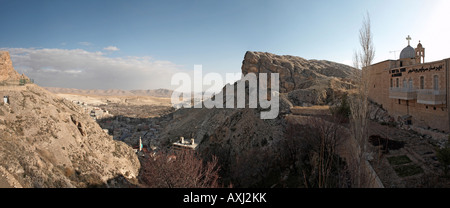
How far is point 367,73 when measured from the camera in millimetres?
7098

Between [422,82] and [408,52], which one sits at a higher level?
[408,52]

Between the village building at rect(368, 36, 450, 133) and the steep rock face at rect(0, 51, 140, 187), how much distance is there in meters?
15.9

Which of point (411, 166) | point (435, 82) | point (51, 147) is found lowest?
point (411, 166)

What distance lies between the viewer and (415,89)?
16.2 metres

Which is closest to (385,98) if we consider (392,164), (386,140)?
(386,140)

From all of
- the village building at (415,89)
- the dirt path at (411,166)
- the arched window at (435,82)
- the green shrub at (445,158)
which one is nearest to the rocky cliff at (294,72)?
the village building at (415,89)

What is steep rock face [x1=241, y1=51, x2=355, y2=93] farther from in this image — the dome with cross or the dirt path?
the dirt path

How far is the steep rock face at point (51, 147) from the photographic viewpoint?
917cm

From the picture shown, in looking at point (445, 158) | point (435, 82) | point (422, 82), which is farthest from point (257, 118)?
point (445, 158)

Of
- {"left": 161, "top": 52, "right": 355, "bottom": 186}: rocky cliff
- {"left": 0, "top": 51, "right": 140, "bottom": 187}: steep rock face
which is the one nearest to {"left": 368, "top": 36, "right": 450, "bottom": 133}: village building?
{"left": 161, "top": 52, "right": 355, "bottom": 186}: rocky cliff

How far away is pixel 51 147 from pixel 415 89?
24181 mm

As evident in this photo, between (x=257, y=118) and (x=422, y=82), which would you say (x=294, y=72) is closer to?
(x=257, y=118)
